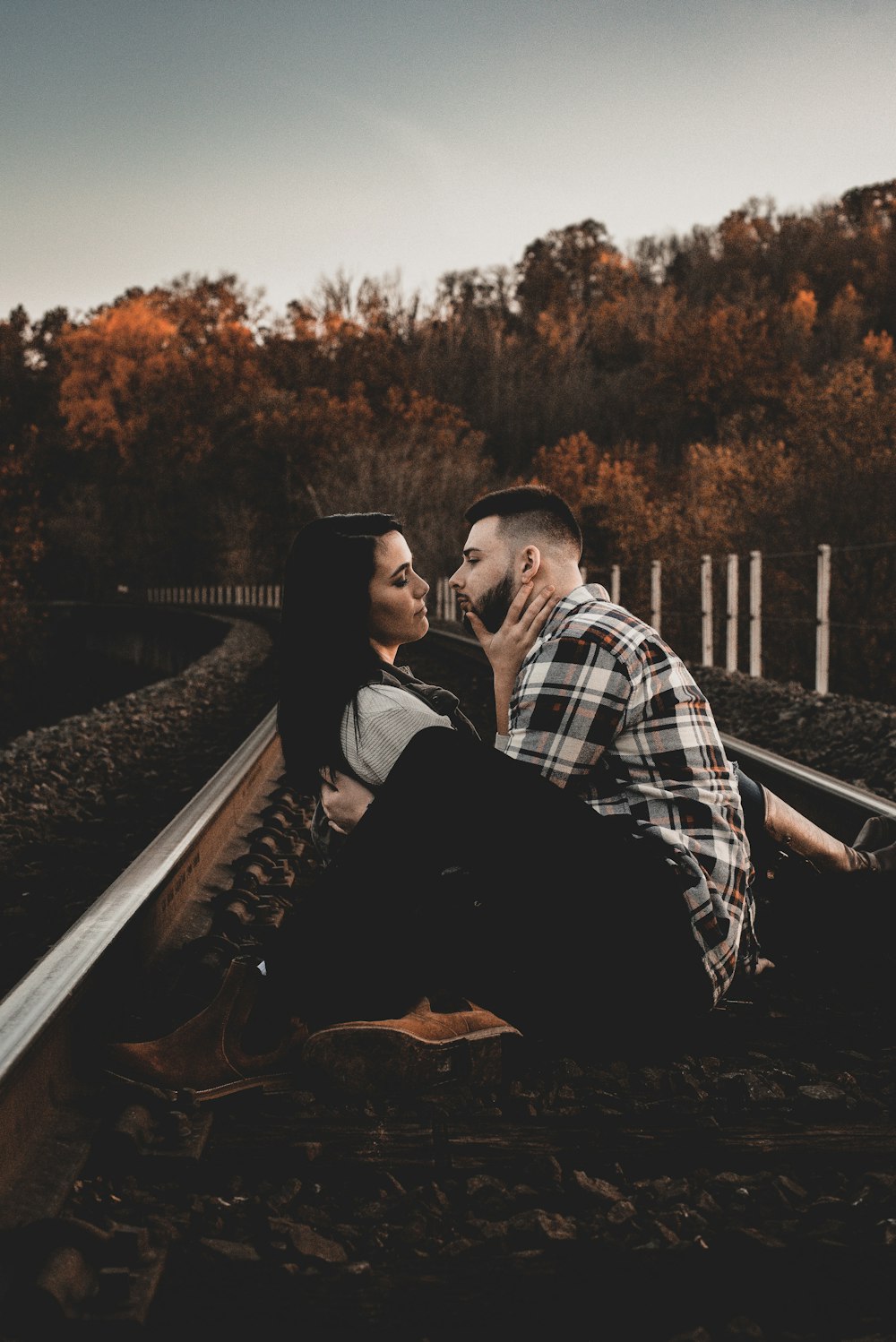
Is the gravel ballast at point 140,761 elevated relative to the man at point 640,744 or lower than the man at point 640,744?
lower

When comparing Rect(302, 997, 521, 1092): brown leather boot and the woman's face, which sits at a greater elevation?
the woman's face

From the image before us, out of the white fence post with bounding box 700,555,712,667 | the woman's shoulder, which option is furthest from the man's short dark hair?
the white fence post with bounding box 700,555,712,667

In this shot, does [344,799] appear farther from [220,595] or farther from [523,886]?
[220,595]

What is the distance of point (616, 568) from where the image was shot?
20359 mm

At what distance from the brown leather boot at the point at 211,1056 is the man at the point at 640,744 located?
0.82 m

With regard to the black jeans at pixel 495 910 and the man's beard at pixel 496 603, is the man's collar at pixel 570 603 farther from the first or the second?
the black jeans at pixel 495 910

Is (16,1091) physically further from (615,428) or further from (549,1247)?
(615,428)

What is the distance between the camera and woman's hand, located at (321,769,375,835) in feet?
9.87

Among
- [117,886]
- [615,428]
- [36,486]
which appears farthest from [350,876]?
[615,428]

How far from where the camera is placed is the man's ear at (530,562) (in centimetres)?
298

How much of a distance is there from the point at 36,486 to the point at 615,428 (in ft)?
148

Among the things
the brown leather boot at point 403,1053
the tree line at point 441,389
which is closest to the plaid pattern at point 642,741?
→ the brown leather boot at point 403,1053

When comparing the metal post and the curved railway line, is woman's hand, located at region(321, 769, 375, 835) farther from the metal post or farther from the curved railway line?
the metal post

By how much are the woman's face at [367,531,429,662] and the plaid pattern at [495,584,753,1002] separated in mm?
438
